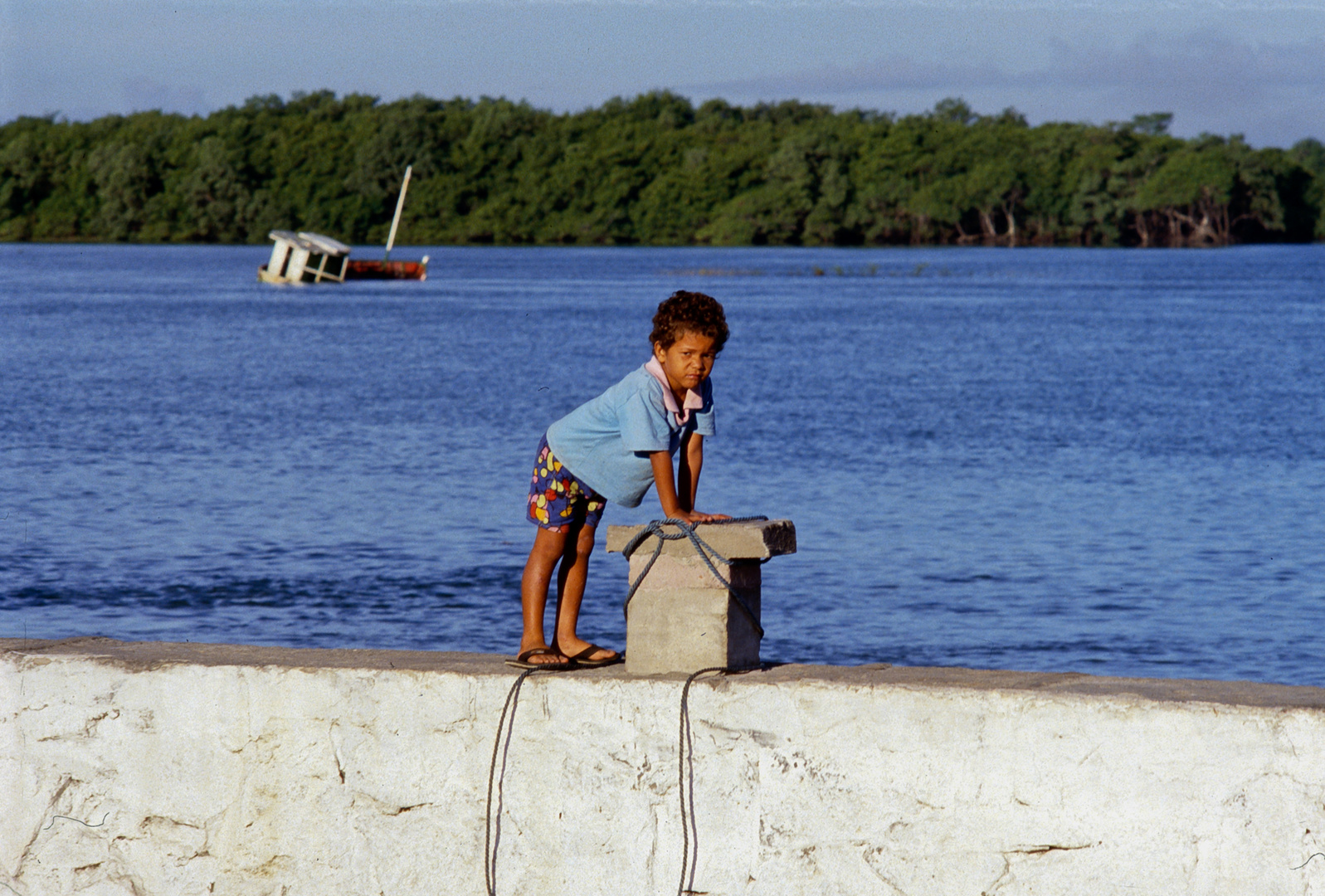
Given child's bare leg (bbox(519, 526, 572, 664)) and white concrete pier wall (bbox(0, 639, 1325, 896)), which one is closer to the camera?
white concrete pier wall (bbox(0, 639, 1325, 896))

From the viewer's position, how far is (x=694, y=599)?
4660mm

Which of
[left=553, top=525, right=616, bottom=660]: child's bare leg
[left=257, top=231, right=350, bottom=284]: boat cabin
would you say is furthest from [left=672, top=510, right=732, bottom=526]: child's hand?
[left=257, top=231, right=350, bottom=284]: boat cabin

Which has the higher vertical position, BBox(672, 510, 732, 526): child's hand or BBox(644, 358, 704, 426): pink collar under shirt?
BBox(644, 358, 704, 426): pink collar under shirt

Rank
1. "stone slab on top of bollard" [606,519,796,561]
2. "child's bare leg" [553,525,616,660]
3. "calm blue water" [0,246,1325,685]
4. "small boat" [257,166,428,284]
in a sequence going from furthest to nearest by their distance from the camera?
"small boat" [257,166,428,284]
"calm blue water" [0,246,1325,685]
"child's bare leg" [553,525,616,660]
"stone slab on top of bollard" [606,519,796,561]

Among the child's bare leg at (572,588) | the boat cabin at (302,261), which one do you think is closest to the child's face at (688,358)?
the child's bare leg at (572,588)

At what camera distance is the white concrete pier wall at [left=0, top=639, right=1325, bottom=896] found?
13.5 feet

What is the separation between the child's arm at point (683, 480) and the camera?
4.71 m

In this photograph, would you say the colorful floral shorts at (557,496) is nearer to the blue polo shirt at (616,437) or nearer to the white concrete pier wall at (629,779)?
the blue polo shirt at (616,437)

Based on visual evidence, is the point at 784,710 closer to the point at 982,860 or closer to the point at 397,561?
the point at 982,860

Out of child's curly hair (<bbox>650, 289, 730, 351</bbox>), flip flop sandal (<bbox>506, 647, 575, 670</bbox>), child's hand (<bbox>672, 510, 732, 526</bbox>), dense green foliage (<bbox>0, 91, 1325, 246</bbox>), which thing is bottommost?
flip flop sandal (<bbox>506, 647, 575, 670</bbox>)

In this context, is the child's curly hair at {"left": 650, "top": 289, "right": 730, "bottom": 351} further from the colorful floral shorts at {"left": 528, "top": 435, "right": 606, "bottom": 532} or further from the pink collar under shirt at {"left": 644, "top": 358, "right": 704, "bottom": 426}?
the colorful floral shorts at {"left": 528, "top": 435, "right": 606, "bottom": 532}

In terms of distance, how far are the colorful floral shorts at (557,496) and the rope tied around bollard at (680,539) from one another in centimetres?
32

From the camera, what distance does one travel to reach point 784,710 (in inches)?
174

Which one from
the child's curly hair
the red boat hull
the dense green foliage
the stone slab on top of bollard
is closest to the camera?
the stone slab on top of bollard
